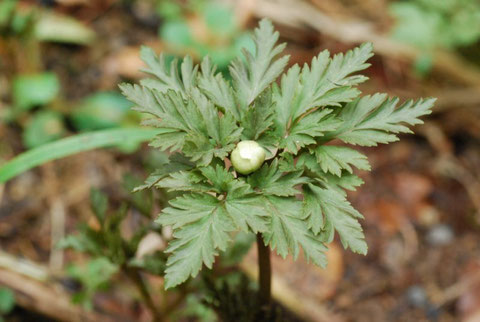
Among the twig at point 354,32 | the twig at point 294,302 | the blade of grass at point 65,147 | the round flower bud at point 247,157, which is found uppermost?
the twig at point 354,32

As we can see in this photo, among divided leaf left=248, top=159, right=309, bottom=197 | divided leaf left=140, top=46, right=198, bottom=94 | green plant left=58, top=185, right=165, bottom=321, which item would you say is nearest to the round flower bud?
divided leaf left=248, top=159, right=309, bottom=197

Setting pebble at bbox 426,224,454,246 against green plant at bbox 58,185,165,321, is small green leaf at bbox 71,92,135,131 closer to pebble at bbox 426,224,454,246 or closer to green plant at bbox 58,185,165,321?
green plant at bbox 58,185,165,321

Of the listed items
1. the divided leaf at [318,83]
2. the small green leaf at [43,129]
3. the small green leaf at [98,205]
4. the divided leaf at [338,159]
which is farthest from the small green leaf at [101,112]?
the divided leaf at [338,159]

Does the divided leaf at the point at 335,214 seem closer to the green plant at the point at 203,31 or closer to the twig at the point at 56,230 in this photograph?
the twig at the point at 56,230

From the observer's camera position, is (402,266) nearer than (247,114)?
No

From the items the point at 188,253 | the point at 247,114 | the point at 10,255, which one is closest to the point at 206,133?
the point at 247,114

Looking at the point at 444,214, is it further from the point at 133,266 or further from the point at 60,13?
the point at 60,13
